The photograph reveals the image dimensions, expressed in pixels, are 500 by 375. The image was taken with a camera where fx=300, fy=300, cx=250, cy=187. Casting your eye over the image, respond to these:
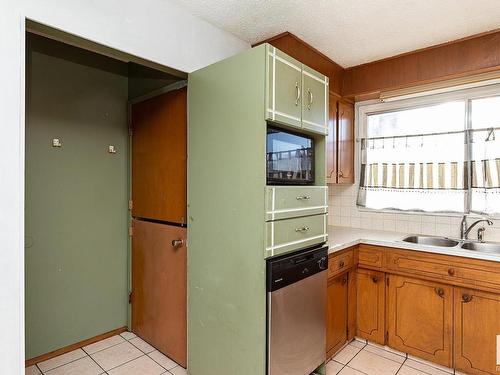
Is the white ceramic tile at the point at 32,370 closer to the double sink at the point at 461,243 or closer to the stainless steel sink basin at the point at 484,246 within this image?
the double sink at the point at 461,243

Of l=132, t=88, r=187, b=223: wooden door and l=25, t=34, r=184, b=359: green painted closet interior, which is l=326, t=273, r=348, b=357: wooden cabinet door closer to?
l=132, t=88, r=187, b=223: wooden door

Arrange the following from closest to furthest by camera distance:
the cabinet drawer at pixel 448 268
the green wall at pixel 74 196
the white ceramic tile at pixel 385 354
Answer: the cabinet drawer at pixel 448 268 → the green wall at pixel 74 196 → the white ceramic tile at pixel 385 354

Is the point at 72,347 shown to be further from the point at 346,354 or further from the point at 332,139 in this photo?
the point at 332,139

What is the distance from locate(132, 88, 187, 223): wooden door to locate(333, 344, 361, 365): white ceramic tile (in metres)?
1.60

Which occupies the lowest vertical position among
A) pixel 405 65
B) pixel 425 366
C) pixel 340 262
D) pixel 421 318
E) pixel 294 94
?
pixel 425 366

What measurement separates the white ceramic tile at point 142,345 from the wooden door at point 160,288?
3 centimetres

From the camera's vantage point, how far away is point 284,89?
1642 mm

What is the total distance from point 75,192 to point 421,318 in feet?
9.37

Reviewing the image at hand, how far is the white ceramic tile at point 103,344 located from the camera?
7.93ft

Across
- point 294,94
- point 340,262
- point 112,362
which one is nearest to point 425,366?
point 340,262

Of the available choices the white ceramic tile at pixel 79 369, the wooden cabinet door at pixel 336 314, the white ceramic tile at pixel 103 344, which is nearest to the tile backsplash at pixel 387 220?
the wooden cabinet door at pixel 336 314

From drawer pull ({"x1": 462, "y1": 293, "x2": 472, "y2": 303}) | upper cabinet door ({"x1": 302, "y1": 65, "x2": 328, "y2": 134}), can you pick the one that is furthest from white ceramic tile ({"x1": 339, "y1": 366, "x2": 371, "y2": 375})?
upper cabinet door ({"x1": 302, "y1": 65, "x2": 328, "y2": 134})
